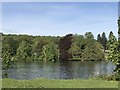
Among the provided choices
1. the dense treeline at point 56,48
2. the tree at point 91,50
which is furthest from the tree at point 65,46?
the tree at point 91,50

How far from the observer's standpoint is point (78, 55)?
8725cm

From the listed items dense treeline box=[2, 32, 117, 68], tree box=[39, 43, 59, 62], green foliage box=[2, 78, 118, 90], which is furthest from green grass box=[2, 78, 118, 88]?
tree box=[39, 43, 59, 62]

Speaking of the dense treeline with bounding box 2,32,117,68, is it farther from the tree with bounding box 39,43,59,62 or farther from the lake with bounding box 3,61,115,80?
the lake with bounding box 3,61,115,80

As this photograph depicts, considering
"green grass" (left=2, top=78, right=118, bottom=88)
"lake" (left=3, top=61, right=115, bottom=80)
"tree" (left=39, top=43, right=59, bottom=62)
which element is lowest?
"lake" (left=3, top=61, right=115, bottom=80)

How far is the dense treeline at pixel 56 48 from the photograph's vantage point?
77312 mm

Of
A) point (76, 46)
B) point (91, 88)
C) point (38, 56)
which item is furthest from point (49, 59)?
point (91, 88)

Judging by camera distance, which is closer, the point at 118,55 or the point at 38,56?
the point at 118,55

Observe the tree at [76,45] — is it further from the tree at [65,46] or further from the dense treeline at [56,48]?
the tree at [65,46]

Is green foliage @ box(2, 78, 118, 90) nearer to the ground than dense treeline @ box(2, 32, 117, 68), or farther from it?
nearer to the ground

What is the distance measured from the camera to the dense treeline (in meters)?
77.3

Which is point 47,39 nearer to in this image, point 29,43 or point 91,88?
point 29,43

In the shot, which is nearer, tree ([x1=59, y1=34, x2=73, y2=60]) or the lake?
the lake

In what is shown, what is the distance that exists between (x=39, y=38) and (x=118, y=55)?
63.0 m

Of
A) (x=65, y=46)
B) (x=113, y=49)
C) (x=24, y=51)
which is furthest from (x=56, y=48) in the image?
(x=113, y=49)
